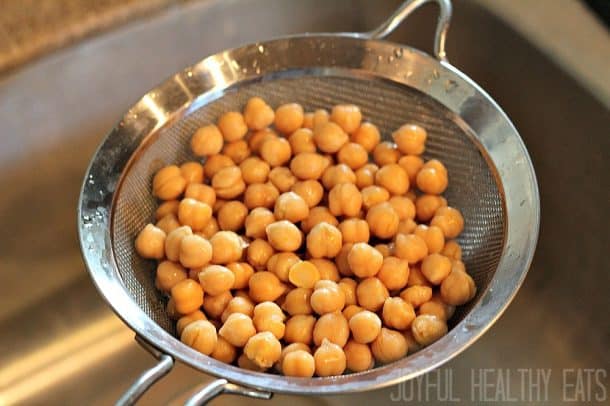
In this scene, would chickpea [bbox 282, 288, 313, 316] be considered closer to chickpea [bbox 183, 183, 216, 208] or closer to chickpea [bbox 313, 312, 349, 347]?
chickpea [bbox 313, 312, 349, 347]

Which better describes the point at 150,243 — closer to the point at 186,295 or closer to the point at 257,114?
the point at 186,295

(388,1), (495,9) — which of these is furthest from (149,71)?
(495,9)

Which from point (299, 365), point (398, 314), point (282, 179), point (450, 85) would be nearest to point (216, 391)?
point (299, 365)

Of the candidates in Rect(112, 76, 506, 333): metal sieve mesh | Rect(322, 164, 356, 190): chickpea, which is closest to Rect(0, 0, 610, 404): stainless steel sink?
Rect(112, 76, 506, 333): metal sieve mesh

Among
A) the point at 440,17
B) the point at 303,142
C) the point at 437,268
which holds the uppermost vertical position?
the point at 440,17

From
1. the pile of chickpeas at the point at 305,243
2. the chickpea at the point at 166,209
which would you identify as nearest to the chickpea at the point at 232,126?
the pile of chickpeas at the point at 305,243

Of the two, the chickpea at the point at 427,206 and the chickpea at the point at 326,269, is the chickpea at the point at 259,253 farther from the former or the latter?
the chickpea at the point at 427,206

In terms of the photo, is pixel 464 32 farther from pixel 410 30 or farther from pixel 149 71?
pixel 149 71
